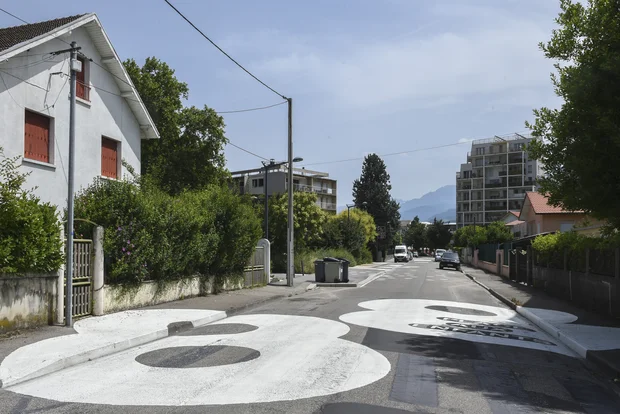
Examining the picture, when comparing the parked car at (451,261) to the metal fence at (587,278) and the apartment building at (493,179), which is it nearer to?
the metal fence at (587,278)

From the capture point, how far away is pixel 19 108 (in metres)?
17.2

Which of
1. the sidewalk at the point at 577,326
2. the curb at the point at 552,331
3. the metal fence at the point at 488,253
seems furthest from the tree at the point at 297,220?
the curb at the point at 552,331

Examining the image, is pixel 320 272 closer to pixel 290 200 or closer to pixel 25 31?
pixel 290 200

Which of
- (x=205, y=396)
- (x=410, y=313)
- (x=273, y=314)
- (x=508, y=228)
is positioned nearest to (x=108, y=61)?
(x=273, y=314)

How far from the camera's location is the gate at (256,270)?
2144 cm

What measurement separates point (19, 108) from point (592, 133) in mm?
16416

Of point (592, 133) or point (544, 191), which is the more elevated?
point (592, 133)

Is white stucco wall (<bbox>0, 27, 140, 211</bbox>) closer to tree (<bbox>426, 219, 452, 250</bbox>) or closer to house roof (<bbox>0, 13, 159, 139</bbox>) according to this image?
house roof (<bbox>0, 13, 159, 139</bbox>)

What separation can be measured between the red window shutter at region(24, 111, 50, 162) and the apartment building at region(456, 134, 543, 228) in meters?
98.2

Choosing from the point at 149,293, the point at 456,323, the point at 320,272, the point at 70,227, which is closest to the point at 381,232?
the point at 320,272

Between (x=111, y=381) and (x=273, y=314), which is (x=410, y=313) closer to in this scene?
(x=273, y=314)

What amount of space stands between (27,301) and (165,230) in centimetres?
505

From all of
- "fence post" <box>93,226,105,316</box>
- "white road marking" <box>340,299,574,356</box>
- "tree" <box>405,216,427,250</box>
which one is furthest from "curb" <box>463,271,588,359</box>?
"tree" <box>405,216,427,250</box>

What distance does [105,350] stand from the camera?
8.66 m
